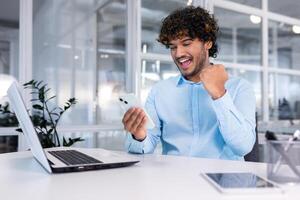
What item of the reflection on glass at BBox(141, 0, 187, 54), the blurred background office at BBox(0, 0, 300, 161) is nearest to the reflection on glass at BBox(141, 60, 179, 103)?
the blurred background office at BBox(0, 0, 300, 161)

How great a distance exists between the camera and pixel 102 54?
3596 millimetres

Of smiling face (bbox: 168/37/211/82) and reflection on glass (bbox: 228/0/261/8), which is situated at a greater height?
reflection on glass (bbox: 228/0/261/8)

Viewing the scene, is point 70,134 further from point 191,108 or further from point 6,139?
point 191,108

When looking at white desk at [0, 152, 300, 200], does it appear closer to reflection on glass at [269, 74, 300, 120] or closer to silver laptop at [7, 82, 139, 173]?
silver laptop at [7, 82, 139, 173]

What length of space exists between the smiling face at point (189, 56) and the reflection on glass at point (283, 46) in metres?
3.19

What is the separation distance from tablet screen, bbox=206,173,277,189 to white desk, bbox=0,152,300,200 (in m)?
0.02

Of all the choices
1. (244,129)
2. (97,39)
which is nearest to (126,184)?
(244,129)

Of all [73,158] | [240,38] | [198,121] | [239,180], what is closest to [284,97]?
[240,38]

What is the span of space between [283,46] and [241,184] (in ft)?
15.4

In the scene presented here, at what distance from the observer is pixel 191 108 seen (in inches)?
61.0

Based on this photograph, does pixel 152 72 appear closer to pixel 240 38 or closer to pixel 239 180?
pixel 240 38

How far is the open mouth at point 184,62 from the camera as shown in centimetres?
160

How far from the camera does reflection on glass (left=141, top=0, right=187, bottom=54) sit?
3615 mm

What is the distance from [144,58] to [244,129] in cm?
244
